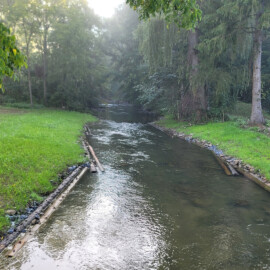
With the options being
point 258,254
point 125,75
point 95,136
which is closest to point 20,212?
point 258,254

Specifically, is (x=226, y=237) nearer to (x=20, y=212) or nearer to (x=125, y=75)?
(x=20, y=212)

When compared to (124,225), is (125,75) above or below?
above

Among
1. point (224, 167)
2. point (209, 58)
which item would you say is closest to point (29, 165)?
point (224, 167)

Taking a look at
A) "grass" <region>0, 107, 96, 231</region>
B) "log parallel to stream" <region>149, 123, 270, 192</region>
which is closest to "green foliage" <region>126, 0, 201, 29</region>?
"grass" <region>0, 107, 96, 231</region>

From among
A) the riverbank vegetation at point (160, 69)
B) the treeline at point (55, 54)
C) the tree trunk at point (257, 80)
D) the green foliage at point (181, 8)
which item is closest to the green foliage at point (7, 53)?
the riverbank vegetation at point (160, 69)

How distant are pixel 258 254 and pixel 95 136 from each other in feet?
46.9

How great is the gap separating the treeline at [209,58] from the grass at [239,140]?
74.1 inches

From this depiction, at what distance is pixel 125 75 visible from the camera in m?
39.7

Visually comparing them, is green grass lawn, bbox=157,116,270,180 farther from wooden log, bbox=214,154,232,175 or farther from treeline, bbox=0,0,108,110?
treeline, bbox=0,0,108,110

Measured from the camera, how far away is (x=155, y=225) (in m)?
6.43

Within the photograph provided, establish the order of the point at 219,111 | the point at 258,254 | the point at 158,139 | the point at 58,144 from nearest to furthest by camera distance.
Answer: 1. the point at 258,254
2. the point at 58,144
3. the point at 158,139
4. the point at 219,111

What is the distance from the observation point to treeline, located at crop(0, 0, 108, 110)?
26859 millimetres

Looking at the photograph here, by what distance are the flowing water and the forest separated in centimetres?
623

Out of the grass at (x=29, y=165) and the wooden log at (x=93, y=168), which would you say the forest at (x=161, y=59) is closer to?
the grass at (x=29, y=165)
